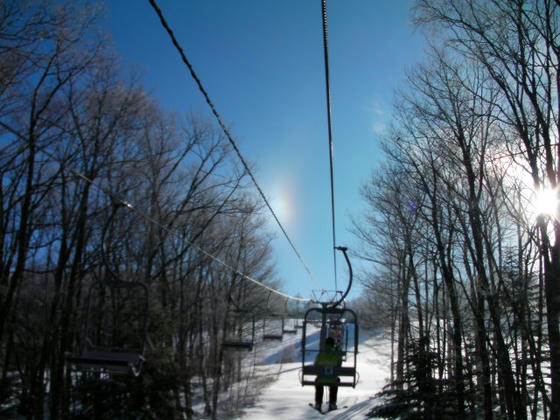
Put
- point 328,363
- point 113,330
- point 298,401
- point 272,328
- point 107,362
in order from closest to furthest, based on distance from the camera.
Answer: point 107,362
point 328,363
point 113,330
point 298,401
point 272,328

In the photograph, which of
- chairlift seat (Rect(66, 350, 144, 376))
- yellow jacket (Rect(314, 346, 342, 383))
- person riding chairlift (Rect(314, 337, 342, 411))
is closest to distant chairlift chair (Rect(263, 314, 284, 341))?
person riding chairlift (Rect(314, 337, 342, 411))

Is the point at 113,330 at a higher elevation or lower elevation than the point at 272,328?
higher

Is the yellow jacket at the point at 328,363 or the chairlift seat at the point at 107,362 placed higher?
the chairlift seat at the point at 107,362

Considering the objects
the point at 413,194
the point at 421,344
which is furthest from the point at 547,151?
the point at 421,344

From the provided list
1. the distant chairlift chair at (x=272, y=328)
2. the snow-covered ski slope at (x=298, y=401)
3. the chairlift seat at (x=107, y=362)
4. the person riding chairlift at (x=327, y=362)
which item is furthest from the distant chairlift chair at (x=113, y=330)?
the snow-covered ski slope at (x=298, y=401)

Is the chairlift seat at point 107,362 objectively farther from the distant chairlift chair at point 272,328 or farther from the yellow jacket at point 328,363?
the distant chairlift chair at point 272,328

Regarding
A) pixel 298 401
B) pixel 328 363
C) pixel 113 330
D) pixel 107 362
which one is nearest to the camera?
pixel 107 362

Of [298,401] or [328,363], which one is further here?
[298,401]

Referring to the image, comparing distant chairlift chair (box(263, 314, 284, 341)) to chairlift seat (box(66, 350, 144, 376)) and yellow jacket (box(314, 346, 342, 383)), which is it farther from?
chairlift seat (box(66, 350, 144, 376))

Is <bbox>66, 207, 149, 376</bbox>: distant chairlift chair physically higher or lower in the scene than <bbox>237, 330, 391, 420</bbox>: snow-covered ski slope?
higher

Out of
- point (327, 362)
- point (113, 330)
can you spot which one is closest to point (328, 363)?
point (327, 362)

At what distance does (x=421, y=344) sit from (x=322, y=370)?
5809 mm

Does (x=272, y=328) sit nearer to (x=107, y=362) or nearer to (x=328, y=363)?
(x=328, y=363)

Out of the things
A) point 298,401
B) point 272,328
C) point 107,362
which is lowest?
point 298,401
